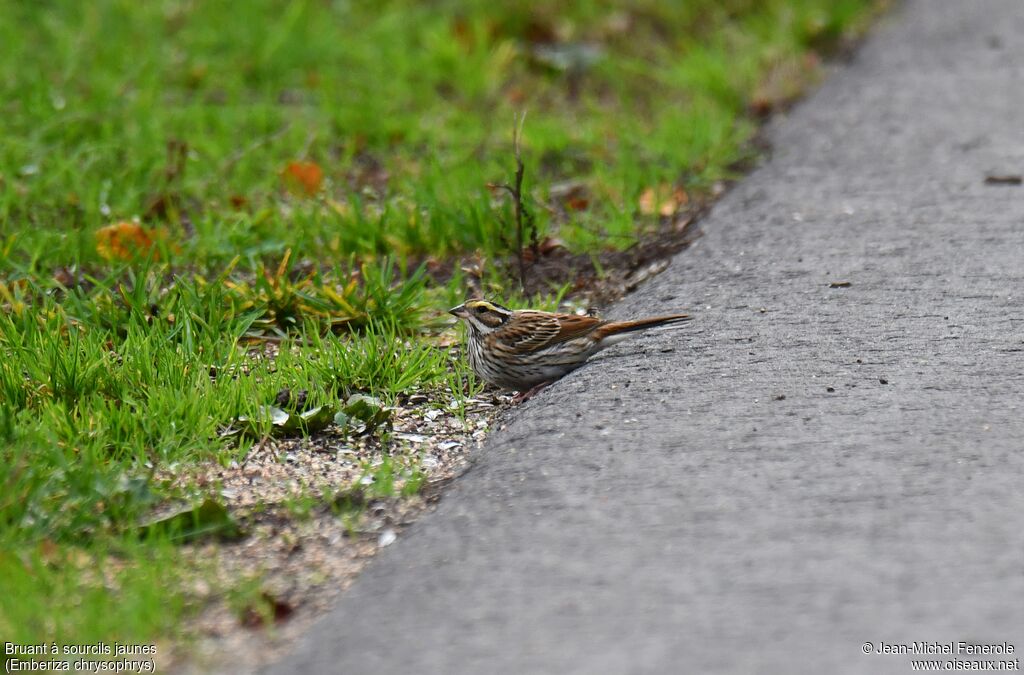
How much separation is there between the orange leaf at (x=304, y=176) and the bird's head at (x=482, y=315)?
192 cm

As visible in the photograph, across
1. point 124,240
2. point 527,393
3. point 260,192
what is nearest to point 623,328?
point 527,393

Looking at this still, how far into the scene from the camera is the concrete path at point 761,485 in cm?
301

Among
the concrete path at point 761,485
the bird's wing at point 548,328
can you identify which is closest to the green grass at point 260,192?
the bird's wing at point 548,328

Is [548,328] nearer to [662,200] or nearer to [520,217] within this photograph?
[520,217]

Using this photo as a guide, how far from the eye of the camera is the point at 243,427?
4473mm

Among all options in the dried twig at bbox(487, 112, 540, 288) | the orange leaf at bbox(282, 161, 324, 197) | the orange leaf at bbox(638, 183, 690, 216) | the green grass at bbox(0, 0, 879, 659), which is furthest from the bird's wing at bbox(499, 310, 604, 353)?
the orange leaf at bbox(282, 161, 324, 197)

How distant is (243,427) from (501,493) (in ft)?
3.54

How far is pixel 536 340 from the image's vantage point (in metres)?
5.04

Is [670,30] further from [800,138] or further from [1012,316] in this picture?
[1012,316]

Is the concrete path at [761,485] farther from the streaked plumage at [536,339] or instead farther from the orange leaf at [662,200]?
the orange leaf at [662,200]

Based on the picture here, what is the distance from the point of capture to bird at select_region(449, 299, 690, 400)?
4867 millimetres

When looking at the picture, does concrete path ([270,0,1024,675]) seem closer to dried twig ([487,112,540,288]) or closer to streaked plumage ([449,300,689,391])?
streaked plumage ([449,300,689,391])

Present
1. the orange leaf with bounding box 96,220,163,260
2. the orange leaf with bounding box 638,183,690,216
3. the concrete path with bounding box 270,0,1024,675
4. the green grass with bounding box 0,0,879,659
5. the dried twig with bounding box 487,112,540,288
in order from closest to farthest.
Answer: the concrete path with bounding box 270,0,1024,675 → the green grass with bounding box 0,0,879,659 → the dried twig with bounding box 487,112,540,288 → the orange leaf with bounding box 96,220,163,260 → the orange leaf with bounding box 638,183,690,216

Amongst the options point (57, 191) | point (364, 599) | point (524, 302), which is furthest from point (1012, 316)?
point (57, 191)
